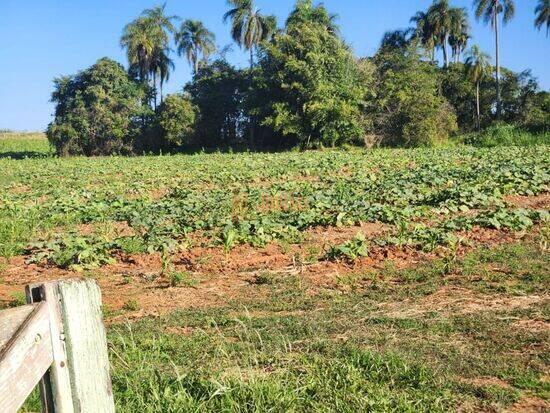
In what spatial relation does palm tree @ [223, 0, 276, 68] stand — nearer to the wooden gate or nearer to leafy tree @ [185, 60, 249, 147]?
leafy tree @ [185, 60, 249, 147]

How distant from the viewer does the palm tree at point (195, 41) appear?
5238cm

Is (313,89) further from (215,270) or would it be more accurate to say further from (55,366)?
(55,366)

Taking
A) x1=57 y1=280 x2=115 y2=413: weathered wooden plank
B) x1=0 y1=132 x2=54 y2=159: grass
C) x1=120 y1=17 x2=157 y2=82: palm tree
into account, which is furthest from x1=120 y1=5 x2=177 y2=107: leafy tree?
x1=57 y1=280 x2=115 y2=413: weathered wooden plank

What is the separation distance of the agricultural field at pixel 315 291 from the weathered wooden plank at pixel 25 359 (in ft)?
5.88

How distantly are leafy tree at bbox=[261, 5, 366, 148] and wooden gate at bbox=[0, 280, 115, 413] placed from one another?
35.9 metres

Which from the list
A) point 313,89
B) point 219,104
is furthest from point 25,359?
point 219,104

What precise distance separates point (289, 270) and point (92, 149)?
4203 centimetres

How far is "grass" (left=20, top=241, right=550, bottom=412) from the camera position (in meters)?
3.56

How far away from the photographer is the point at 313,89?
37.8 meters

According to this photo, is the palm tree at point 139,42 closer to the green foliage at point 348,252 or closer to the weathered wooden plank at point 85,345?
the green foliage at point 348,252

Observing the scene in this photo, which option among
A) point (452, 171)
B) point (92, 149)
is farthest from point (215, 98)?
point (452, 171)

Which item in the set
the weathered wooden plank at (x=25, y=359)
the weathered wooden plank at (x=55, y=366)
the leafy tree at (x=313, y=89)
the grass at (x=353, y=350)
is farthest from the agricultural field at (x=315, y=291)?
the leafy tree at (x=313, y=89)

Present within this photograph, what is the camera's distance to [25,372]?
1.76 meters

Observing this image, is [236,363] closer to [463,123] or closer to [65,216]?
[65,216]
